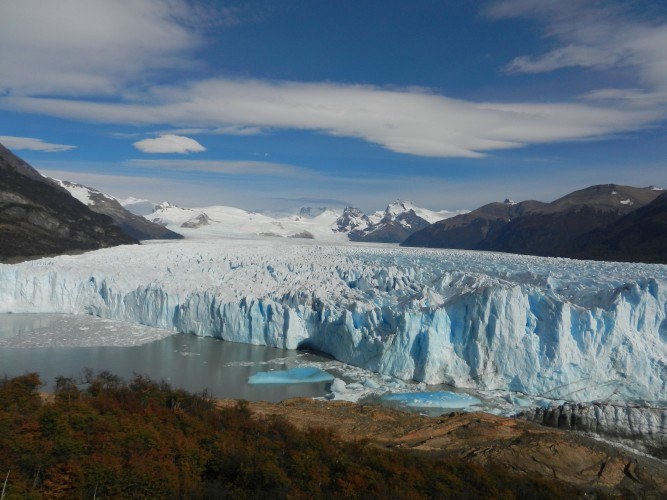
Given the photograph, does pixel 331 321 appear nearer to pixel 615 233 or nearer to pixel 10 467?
pixel 10 467

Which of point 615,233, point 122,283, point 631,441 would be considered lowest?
point 631,441

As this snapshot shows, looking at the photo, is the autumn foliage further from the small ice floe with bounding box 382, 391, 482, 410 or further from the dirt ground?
the small ice floe with bounding box 382, 391, 482, 410

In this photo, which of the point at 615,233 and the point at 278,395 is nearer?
the point at 278,395

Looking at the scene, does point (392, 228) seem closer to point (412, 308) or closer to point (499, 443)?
point (412, 308)

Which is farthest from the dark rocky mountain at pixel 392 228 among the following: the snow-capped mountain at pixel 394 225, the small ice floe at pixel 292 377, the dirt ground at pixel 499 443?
the dirt ground at pixel 499 443

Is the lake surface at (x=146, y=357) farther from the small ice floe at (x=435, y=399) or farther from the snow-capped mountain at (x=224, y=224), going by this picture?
the snow-capped mountain at (x=224, y=224)

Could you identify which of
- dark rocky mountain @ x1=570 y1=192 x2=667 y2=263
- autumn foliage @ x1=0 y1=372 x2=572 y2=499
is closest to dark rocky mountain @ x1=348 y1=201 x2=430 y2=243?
dark rocky mountain @ x1=570 y1=192 x2=667 y2=263

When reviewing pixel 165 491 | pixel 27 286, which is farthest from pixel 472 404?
pixel 27 286

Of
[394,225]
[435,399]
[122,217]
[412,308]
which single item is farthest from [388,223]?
[435,399]
